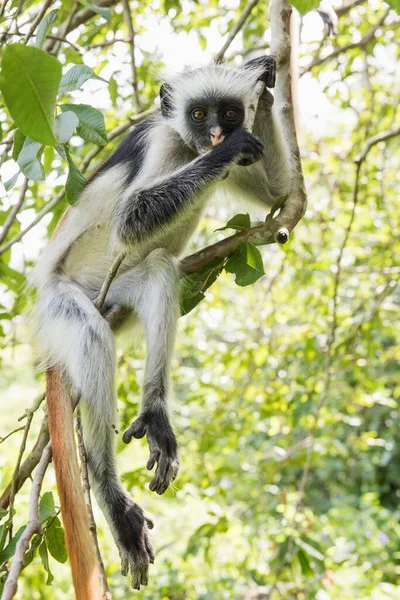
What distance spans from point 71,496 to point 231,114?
2024 millimetres

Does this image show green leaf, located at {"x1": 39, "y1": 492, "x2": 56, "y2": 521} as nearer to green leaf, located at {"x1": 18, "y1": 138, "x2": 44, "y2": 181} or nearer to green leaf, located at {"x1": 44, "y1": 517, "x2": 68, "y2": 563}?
green leaf, located at {"x1": 44, "y1": 517, "x2": 68, "y2": 563}

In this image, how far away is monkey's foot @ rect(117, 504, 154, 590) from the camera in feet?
8.91

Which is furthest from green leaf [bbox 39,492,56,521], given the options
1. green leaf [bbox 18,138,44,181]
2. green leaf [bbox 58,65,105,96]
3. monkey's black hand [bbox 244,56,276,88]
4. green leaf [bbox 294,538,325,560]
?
green leaf [bbox 294,538,325,560]

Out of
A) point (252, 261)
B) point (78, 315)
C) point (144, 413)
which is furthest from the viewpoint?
point (78, 315)

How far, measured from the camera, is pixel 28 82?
52.8 inches

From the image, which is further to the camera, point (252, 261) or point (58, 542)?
point (252, 261)

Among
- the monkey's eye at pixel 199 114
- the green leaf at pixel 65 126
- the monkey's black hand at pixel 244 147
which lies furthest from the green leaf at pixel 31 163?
the monkey's eye at pixel 199 114

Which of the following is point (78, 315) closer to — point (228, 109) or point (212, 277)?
point (212, 277)

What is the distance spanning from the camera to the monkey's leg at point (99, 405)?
278cm

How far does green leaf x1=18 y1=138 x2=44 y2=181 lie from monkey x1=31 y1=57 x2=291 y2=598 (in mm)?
985

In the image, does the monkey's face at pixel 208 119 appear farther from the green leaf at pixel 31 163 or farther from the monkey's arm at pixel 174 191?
the green leaf at pixel 31 163

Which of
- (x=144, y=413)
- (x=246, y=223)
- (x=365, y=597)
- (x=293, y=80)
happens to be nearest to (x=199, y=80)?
(x=293, y=80)

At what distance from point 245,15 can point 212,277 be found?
5.03 ft

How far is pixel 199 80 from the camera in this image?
3.81 meters
